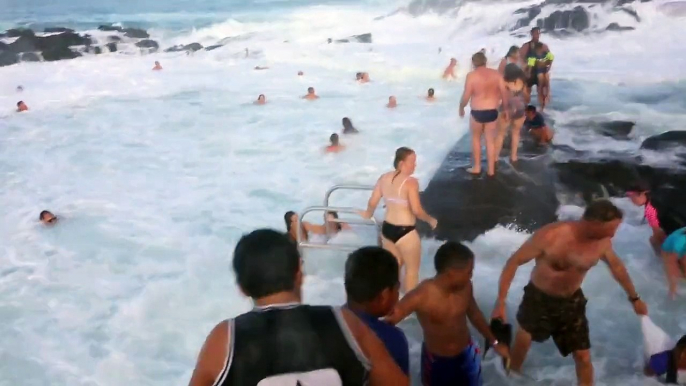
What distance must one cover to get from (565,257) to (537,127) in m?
2.68

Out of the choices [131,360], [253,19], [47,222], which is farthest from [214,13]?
[131,360]

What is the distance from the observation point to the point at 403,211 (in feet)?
8.07

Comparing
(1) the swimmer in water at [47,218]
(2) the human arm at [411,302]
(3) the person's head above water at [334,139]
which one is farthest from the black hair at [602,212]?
(1) the swimmer in water at [47,218]

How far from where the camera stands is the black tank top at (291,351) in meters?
0.97

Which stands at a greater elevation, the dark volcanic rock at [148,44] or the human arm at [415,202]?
the dark volcanic rock at [148,44]

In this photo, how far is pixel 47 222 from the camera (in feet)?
13.0

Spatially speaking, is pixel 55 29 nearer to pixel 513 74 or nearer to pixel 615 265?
pixel 513 74

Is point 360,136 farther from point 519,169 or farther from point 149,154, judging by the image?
point 149,154

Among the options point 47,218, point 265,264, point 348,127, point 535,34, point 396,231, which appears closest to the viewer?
point 265,264

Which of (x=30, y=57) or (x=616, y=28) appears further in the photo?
(x=30, y=57)

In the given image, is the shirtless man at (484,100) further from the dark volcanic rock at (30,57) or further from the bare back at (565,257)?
the dark volcanic rock at (30,57)

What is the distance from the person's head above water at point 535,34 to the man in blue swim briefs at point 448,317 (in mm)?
3043

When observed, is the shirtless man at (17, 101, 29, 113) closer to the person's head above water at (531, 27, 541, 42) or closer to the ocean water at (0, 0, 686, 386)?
the ocean water at (0, 0, 686, 386)

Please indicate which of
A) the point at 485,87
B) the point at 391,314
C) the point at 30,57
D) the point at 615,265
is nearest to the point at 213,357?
the point at 391,314
